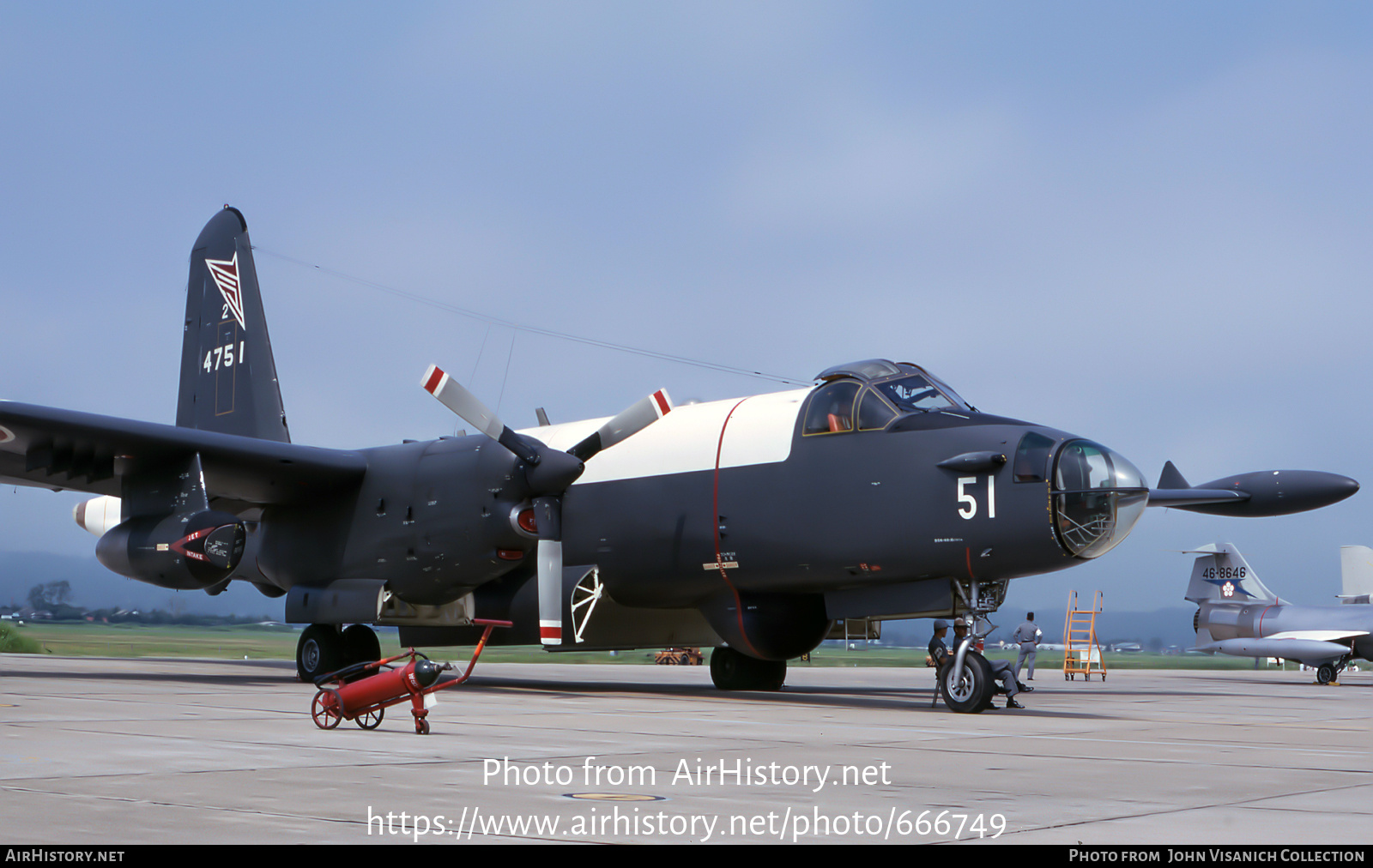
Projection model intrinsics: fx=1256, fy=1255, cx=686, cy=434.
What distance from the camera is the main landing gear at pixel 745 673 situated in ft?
64.5

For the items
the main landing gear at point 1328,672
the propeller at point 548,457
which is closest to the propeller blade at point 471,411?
the propeller at point 548,457

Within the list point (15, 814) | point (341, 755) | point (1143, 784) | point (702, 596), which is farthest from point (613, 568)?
point (15, 814)

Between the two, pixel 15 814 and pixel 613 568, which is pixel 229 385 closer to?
pixel 613 568

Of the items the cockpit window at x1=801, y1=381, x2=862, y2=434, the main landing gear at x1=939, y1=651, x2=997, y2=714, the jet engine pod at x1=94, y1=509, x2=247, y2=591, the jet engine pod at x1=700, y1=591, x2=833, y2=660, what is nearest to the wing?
the jet engine pod at x1=94, y1=509, x2=247, y2=591

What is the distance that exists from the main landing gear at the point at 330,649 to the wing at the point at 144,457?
2141 mm

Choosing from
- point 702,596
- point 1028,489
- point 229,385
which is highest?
→ point 229,385

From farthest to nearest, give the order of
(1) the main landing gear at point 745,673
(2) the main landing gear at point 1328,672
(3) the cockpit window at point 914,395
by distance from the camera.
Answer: (2) the main landing gear at point 1328,672
(1) the main landing gear at point 745,673
(3) the cockpit window at point 914,395

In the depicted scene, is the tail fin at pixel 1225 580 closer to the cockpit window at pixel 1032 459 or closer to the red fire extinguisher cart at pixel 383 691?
the cockpit window at pixel 1032 459

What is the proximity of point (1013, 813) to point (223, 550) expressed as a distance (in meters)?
13.1

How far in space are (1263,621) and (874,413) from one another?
2711 cm

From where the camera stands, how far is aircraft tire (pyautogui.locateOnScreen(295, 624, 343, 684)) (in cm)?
1930

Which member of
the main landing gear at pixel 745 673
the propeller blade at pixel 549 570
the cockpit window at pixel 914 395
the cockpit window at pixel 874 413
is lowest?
the main landing gear at pixel 745 673
